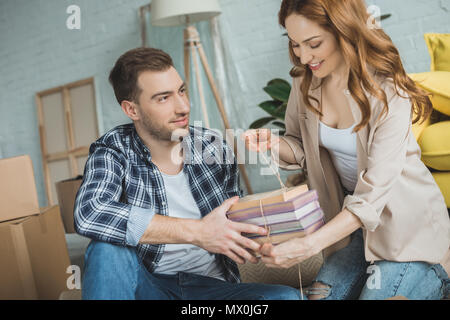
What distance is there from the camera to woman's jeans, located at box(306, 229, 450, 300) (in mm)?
1131

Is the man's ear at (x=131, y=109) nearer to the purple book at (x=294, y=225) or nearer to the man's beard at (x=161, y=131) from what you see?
the man's beard at (x=161, y=131)

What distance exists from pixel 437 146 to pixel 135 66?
1064mm

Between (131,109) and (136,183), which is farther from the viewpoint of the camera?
(131,109)

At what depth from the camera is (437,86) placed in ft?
5.21

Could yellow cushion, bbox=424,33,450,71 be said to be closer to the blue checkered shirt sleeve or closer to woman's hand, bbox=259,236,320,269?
woman's hand, bbox=259,236,320,269

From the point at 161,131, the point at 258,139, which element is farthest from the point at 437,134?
the point at 161,131

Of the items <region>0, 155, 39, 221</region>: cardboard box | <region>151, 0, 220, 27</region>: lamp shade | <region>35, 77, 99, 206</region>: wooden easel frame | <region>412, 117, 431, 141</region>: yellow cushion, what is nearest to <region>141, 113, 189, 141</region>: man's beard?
<region>0, 155, 39, 221</region>: cardboard box

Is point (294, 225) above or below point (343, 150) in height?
below

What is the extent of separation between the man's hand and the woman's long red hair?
→ 0.40 metres

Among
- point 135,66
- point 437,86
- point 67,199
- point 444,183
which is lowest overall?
point 67,199

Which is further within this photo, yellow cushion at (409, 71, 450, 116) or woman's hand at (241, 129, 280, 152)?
yellow cushion at (409, 71, 450, 116)

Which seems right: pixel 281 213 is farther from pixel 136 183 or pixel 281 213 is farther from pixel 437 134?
pixel 437 134

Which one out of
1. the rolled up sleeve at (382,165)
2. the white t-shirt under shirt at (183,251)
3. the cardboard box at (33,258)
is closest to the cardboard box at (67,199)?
the cardboard box at (33,258)
